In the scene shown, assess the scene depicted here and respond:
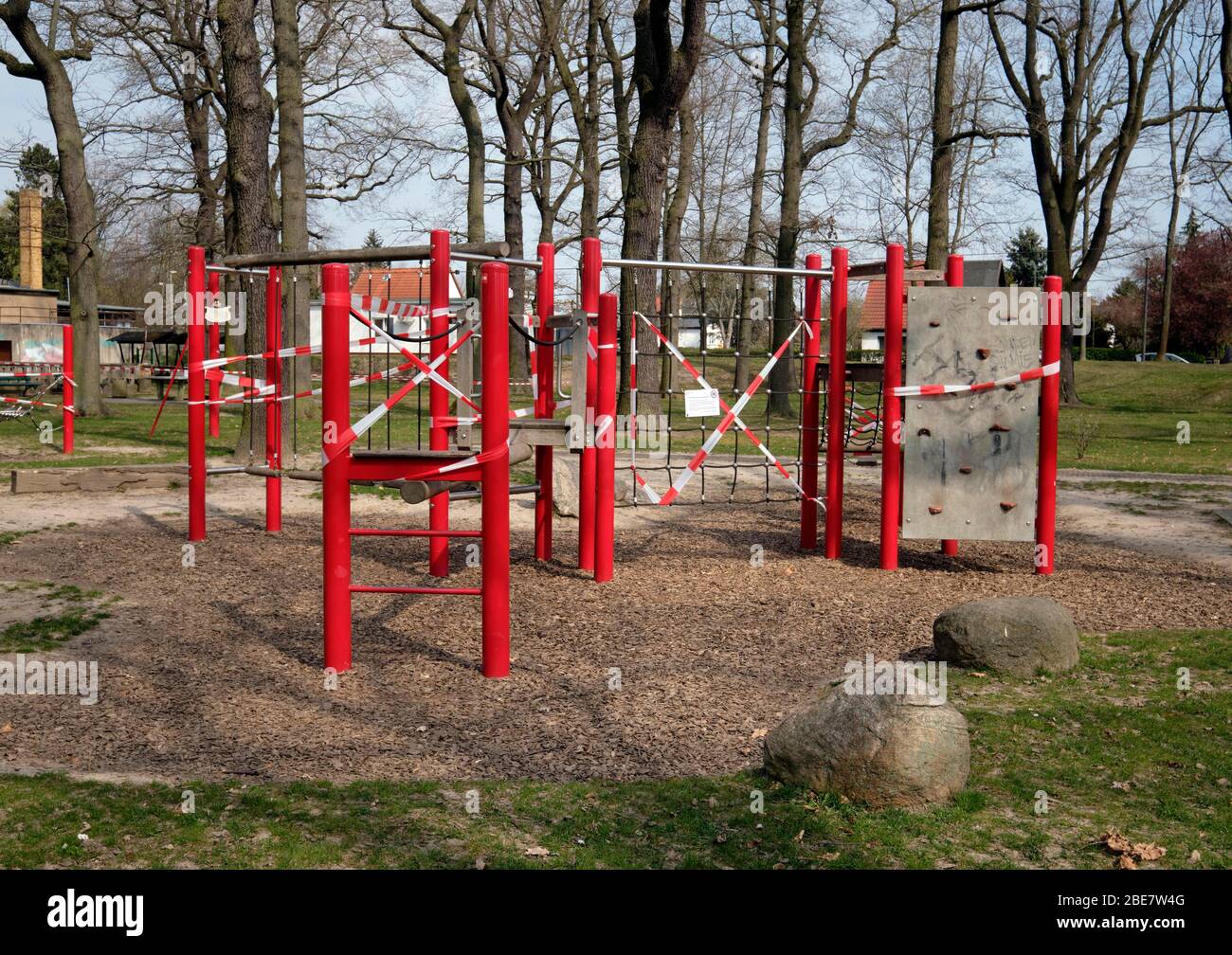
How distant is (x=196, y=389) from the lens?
32.9 feet

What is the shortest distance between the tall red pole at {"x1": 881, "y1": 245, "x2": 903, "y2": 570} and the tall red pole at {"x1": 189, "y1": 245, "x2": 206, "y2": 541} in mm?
5197

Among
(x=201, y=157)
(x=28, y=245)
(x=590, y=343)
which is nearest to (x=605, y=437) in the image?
(x=590, y=343)

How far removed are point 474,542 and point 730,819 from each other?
6.78 meters

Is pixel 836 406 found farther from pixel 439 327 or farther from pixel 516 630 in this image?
pixel 516 630

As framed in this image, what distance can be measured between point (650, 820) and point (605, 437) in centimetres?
456

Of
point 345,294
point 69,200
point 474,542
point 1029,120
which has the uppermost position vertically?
point 1029,120

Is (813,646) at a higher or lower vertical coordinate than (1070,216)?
lower

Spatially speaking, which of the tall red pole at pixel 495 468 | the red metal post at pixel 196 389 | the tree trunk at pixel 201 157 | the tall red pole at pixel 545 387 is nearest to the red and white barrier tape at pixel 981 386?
the tall red pole at pixel 545 387

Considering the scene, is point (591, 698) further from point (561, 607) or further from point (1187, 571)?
point (1187, 571)

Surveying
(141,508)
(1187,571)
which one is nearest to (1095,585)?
(1187,571)

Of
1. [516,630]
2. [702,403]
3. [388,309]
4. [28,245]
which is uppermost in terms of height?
[28,245]

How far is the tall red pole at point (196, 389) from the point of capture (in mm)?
9898

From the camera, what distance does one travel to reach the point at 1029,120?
27.0 m

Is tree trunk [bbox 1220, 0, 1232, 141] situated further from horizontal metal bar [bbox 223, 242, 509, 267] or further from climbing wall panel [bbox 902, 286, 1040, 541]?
horizontal metal bar [bbox 223, 242, 509, 267]
